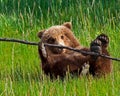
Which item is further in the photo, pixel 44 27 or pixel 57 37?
pixel 44 27

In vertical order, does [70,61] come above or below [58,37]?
below

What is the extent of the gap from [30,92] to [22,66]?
1228 mm

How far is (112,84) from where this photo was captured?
4742 millimetres

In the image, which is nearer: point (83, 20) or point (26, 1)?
point (83, 20)

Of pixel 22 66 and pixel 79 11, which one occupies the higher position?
pixel 79 11

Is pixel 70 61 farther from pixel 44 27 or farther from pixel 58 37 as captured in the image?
pixel 44 27

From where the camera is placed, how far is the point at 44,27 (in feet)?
25.7

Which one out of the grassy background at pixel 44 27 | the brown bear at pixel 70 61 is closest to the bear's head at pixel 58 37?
the brown bear at pixel 70 61

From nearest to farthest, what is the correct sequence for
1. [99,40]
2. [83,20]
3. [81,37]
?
[99,40]
[81,37]
[83,20]

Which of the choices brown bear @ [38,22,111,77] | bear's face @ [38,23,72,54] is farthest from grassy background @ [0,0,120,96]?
bear's face @ [38,23,72,54]

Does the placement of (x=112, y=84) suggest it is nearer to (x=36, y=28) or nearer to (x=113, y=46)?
(x=113, y=46)

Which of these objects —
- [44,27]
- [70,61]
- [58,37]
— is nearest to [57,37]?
[58,37]

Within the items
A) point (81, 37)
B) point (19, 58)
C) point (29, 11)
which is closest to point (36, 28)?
point (29, 11)

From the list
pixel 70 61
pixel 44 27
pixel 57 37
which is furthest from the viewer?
pixel 44 27
